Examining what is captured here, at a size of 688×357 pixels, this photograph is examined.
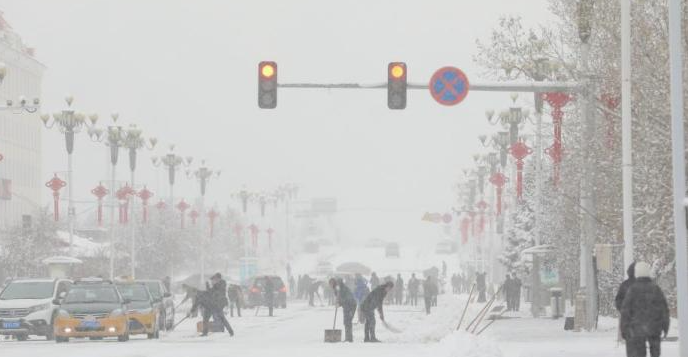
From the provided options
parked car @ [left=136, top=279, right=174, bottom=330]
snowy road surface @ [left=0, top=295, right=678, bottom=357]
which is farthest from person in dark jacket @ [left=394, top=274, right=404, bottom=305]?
parked car @ [left=136, top=279, right=174, bottom=330]

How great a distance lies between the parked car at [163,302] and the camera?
42.0m

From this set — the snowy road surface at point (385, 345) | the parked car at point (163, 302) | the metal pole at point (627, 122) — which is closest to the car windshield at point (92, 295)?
the snowy road surface at point (385, 345)

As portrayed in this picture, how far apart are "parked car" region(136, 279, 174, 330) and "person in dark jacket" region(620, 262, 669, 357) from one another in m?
22.7

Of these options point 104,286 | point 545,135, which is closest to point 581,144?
point 545,135

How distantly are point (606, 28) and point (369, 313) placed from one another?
26.8ft

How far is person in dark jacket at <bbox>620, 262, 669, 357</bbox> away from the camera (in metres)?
20.0

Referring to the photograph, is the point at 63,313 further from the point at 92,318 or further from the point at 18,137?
the point at 18,137

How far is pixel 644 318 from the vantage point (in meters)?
20.0

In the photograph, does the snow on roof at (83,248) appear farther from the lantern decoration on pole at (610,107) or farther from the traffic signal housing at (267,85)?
the traffic signal housing at (267,85)

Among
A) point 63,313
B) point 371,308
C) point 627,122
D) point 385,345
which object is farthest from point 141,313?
point 627,122

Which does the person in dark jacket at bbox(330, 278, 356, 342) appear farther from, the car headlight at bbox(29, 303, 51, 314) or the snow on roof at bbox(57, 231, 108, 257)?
the snow on roof at bbox(57, 231, 108, 257)

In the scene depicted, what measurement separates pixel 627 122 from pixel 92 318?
13.2m

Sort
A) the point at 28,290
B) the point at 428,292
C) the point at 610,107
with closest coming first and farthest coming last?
the point at 610,107, the point at 28,290, the point at 428,292

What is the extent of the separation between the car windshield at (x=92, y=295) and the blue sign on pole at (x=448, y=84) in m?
10.4
